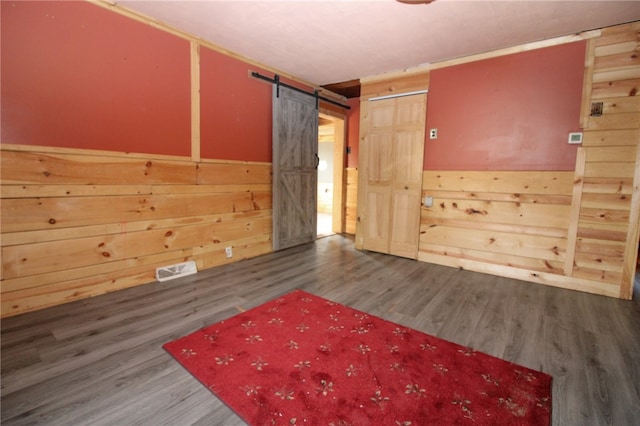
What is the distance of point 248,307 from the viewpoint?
2.48 metres

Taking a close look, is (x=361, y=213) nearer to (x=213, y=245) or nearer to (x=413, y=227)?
(x=413, y=227)

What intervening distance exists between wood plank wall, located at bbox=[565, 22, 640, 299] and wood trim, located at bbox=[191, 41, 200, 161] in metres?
4.02

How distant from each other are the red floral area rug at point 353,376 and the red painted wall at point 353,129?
152 inches

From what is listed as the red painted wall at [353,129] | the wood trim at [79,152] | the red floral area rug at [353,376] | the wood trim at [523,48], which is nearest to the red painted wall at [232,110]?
the wood trim at [79,152]

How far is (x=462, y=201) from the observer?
3699 mm

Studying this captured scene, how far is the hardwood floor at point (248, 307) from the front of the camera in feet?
4.64

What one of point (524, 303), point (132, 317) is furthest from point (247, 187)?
point (524, 303)

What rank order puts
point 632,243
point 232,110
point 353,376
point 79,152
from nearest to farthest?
1. point 353,376
2. point 79,152
3. point 632,243
4. point 232,110

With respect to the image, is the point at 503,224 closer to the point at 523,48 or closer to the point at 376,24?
the point at 523,48

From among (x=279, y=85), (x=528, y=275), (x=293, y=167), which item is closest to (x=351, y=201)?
(x=293, y=167)

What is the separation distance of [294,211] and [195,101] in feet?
6.77

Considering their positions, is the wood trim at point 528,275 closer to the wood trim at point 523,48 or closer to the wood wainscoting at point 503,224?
the wood wainscoting at point 503,224

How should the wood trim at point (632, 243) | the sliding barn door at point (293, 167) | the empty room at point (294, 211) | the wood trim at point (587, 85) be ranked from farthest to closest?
the sliding barn door at point (293, 167), the wood trim at point (587, 85), the wood trim at point (632, 243), the empty room at point (294, 211)

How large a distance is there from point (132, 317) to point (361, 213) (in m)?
3.22
